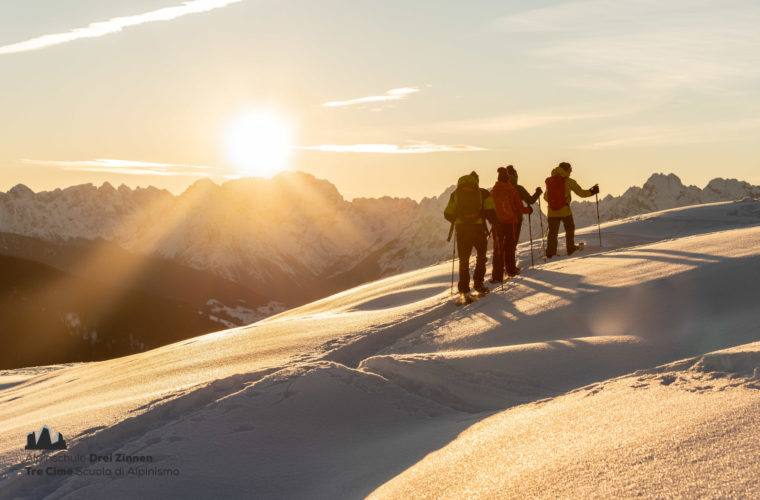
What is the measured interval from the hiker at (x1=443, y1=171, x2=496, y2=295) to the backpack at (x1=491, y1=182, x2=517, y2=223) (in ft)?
2.12

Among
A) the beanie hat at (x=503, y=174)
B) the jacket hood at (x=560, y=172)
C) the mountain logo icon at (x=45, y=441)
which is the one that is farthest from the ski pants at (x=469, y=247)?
the mountain logo icon at (x=45, y=441)

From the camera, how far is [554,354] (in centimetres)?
788

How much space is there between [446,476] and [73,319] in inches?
4748

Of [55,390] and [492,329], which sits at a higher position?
[492,329]


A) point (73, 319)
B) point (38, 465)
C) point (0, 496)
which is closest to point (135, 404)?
point (38, 465)

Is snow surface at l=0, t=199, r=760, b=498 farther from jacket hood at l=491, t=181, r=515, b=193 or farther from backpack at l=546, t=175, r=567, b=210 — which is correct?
backpack at l=546, t=175, r=567, b=210

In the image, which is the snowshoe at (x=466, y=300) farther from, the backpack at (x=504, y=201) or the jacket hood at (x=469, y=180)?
the backpack at (x=504, y=201)

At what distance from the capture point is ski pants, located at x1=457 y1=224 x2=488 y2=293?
13.5m

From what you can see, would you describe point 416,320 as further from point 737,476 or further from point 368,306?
point 737,476

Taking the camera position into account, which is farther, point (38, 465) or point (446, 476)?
point (38, 465)

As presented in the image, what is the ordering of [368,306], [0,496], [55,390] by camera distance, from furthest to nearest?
[368,306]
[55,390]
[0,496]

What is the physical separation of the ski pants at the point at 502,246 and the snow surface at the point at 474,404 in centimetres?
216

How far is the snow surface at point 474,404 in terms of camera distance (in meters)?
4.50

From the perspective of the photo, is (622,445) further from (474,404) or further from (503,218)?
(503,218)
